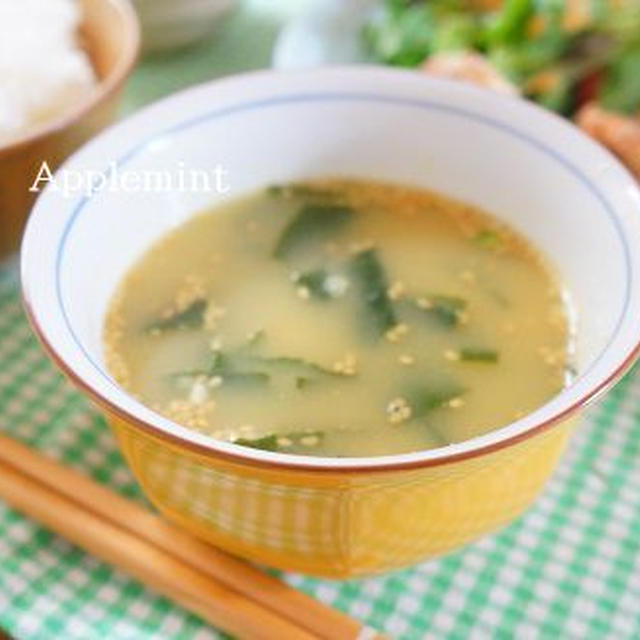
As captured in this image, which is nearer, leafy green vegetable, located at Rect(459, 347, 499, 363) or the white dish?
leafy green vegetable, located at Rect(459, 347, 499, 363)

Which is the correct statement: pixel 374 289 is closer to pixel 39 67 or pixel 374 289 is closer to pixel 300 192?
pixel 300 192

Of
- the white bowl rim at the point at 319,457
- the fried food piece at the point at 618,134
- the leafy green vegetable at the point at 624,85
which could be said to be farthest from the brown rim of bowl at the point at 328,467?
the leafy green vegetable at the point at 624,85

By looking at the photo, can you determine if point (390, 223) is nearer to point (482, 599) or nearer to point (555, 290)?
point (555, 290)

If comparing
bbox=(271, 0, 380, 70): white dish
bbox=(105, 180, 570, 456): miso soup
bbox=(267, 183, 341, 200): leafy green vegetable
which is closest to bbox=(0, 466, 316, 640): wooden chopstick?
bbox=(105, 180, 570, 456): miso soup

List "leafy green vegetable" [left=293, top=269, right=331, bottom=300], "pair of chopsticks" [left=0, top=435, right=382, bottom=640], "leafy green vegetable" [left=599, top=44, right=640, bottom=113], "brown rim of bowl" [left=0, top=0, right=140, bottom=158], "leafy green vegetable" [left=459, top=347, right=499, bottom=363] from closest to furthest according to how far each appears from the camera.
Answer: "pair of chopsticks" [left=0, top=435, right=382, bottom=640] < "leafy green vegetable" [left=459, top=347, right=499, bottom=363] < "leafy green vegetable" [left=293, top=269, right=331, bottom=300] < "brown rim of bowl" [left=0, top=0, right=140, bottom=158] < "leafy green vegetable" [left=599, top=44, right=640, bottom=113]

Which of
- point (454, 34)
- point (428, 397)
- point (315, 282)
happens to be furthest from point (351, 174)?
point (454, 34)

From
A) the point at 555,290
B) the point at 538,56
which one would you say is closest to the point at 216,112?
the point at 555,290

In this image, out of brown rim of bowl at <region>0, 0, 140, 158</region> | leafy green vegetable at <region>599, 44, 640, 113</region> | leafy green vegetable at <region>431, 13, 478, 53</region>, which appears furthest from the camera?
leafy green vegetable at <region>431, 13, 478, 53</region>

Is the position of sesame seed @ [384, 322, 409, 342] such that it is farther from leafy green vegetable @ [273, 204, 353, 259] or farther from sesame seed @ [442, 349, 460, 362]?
leafy green vegetable @ [273, 204, 353, 259]
